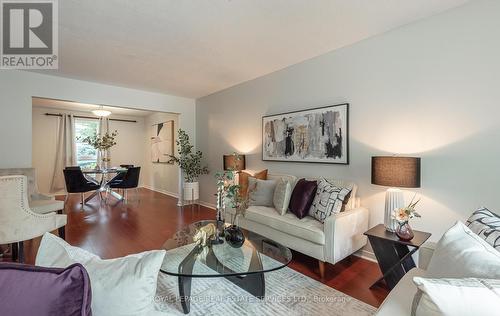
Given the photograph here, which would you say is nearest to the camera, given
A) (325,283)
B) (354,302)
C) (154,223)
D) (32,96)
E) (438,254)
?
(438,254)

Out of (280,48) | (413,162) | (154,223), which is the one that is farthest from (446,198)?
(154,223)

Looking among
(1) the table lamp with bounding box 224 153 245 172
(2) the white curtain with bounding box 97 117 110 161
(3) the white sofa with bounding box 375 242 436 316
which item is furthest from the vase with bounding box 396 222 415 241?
(2) the white curtain with bounding box 97 117 110 161

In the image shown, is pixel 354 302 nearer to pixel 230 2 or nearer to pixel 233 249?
pixel 233 249

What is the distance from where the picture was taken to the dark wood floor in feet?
7.25

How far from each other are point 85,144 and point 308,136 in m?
6.44

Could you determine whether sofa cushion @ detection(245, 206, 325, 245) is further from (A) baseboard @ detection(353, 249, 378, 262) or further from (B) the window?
(B) the window

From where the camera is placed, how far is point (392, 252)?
2.03 m

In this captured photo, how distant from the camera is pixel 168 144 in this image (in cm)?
636

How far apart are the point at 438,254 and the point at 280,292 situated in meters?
1.29

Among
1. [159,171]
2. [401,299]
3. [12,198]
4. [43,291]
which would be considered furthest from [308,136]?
[159,171]

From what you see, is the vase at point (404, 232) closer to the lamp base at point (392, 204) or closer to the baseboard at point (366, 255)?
the lamp base at point (392, 204)

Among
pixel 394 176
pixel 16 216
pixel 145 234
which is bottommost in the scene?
pixel 145 234

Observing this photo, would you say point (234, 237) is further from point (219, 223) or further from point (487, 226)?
point (487, 226)

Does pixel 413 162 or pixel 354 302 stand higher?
pixel 413 162
